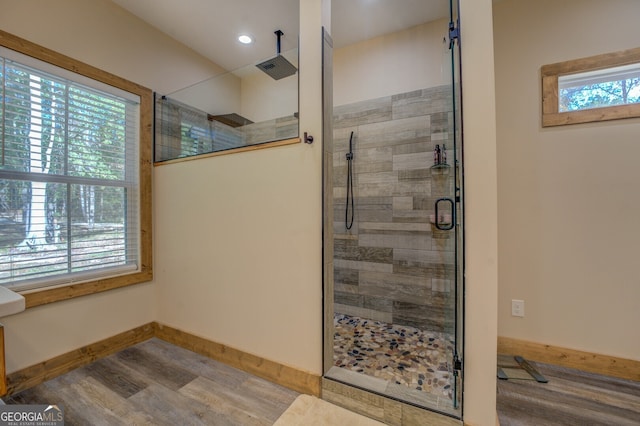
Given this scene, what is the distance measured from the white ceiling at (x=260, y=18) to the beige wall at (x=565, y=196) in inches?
31.1

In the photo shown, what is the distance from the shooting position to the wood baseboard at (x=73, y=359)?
5.49ft

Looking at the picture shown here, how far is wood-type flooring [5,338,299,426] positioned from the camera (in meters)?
1.48

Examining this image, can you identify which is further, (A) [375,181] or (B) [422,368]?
(A) [375,181]

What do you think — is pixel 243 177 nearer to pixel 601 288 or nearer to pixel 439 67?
pixel 439 67

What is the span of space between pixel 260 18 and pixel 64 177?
2.08m

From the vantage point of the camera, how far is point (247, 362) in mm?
1901

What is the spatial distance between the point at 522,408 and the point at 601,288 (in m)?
1.05

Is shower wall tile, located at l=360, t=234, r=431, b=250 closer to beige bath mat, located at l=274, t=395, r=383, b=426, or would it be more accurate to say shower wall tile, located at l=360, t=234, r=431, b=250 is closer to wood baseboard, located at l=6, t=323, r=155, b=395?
beige bath mat, located at l=274, t=395, r=383, b=426

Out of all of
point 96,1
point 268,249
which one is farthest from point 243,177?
point 96,1

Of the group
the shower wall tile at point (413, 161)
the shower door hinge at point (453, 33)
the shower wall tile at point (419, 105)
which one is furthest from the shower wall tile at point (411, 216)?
the shower door hinge at point (453, 33)

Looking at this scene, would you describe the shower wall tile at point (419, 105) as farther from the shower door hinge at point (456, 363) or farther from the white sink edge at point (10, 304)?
the white sink edge at point (10, 304)

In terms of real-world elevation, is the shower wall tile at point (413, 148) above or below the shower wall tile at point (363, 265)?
above

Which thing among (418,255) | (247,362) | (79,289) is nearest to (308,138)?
(418,255)

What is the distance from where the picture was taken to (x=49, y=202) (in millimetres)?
1856
